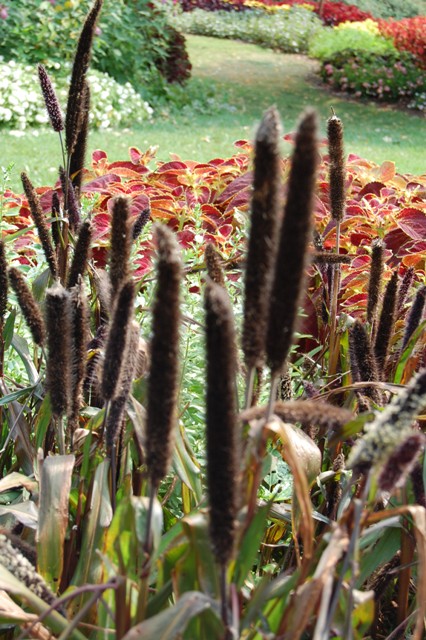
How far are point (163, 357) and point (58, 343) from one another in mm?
286

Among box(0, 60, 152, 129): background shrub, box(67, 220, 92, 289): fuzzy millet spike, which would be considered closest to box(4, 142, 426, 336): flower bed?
box(67, 220, 92, 289): fuzzy millet spike

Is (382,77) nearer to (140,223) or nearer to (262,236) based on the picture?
(140,223)

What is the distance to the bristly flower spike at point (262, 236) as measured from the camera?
0.68m

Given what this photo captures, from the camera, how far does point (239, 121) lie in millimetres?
11141

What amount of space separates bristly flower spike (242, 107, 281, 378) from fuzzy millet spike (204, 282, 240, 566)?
2.2 inches

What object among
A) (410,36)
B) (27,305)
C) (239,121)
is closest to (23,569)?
(27,305)

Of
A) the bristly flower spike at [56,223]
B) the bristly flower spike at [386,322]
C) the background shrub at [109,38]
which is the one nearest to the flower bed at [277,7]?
the background shrub at [109,38]

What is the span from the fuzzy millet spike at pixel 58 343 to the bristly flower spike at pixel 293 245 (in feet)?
1.03

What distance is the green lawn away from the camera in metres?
8.17

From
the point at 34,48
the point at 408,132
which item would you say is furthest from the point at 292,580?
the point at 408,132

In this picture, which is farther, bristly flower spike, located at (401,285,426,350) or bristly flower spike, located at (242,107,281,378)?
bristly flower spike, located at (401,285,426,350)

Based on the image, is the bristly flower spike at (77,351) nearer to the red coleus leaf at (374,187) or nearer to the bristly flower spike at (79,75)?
the bristly flower spike at (79,75)

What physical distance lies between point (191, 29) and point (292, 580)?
20.5 m

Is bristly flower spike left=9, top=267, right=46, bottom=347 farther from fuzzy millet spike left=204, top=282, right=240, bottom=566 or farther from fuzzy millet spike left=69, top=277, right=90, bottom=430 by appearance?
fuzzy millet spike left=204, top=282, right=240, bottom=566
